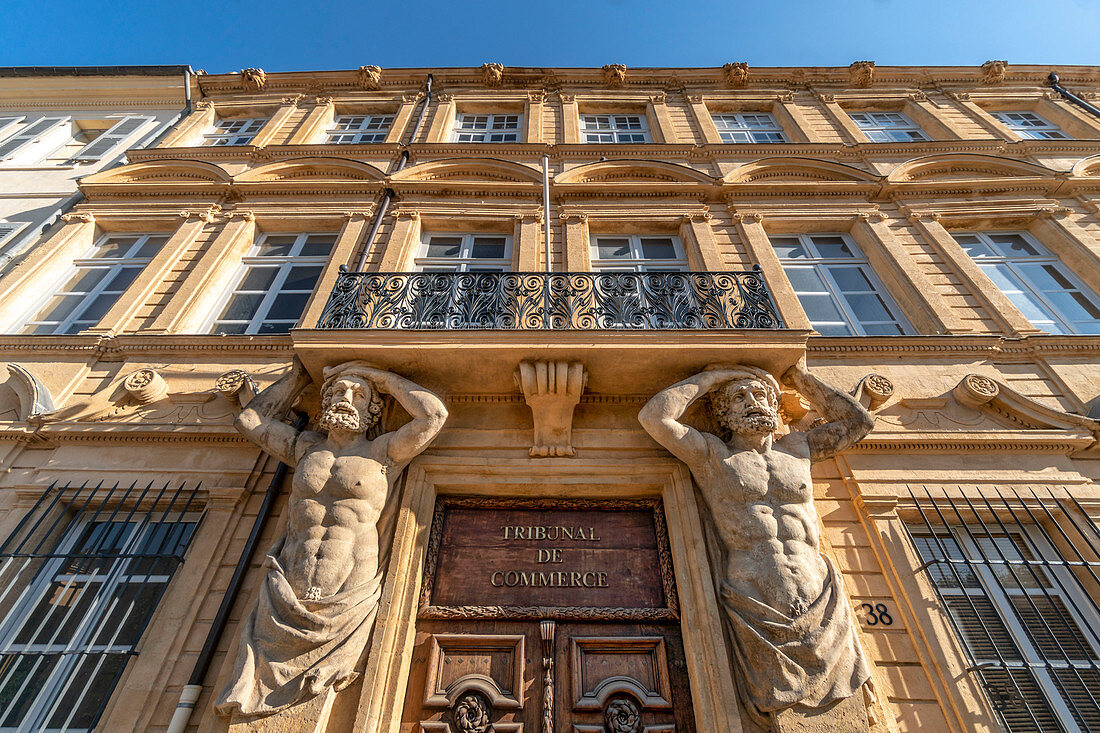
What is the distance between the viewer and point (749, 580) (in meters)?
3.93

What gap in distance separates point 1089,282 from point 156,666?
37.2 ft

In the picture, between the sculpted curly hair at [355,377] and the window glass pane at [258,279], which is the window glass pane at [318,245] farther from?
the sculpted curly hair at [355,377]

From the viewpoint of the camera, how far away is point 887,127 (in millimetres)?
11344

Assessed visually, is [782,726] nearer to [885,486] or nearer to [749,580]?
[749,580]

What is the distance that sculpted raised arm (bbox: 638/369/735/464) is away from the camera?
455cm

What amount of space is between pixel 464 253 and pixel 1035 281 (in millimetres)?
8017

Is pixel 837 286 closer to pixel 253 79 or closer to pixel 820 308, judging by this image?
pixel 820 308

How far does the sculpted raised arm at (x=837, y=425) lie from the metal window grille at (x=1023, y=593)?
961 millimetres

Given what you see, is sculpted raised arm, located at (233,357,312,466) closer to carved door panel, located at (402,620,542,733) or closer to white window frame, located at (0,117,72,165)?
carved door panel, located at (402,620,542,733)

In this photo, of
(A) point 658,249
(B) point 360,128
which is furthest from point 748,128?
(B) point 360,128

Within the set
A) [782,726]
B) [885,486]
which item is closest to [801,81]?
[885,486]

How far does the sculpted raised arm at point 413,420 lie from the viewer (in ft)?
15.2

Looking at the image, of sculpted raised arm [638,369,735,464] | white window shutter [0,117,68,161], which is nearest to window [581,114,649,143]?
sculpted raised arm [638,369,735,464]

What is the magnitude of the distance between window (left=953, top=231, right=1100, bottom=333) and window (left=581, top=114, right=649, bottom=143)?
19.7ft
